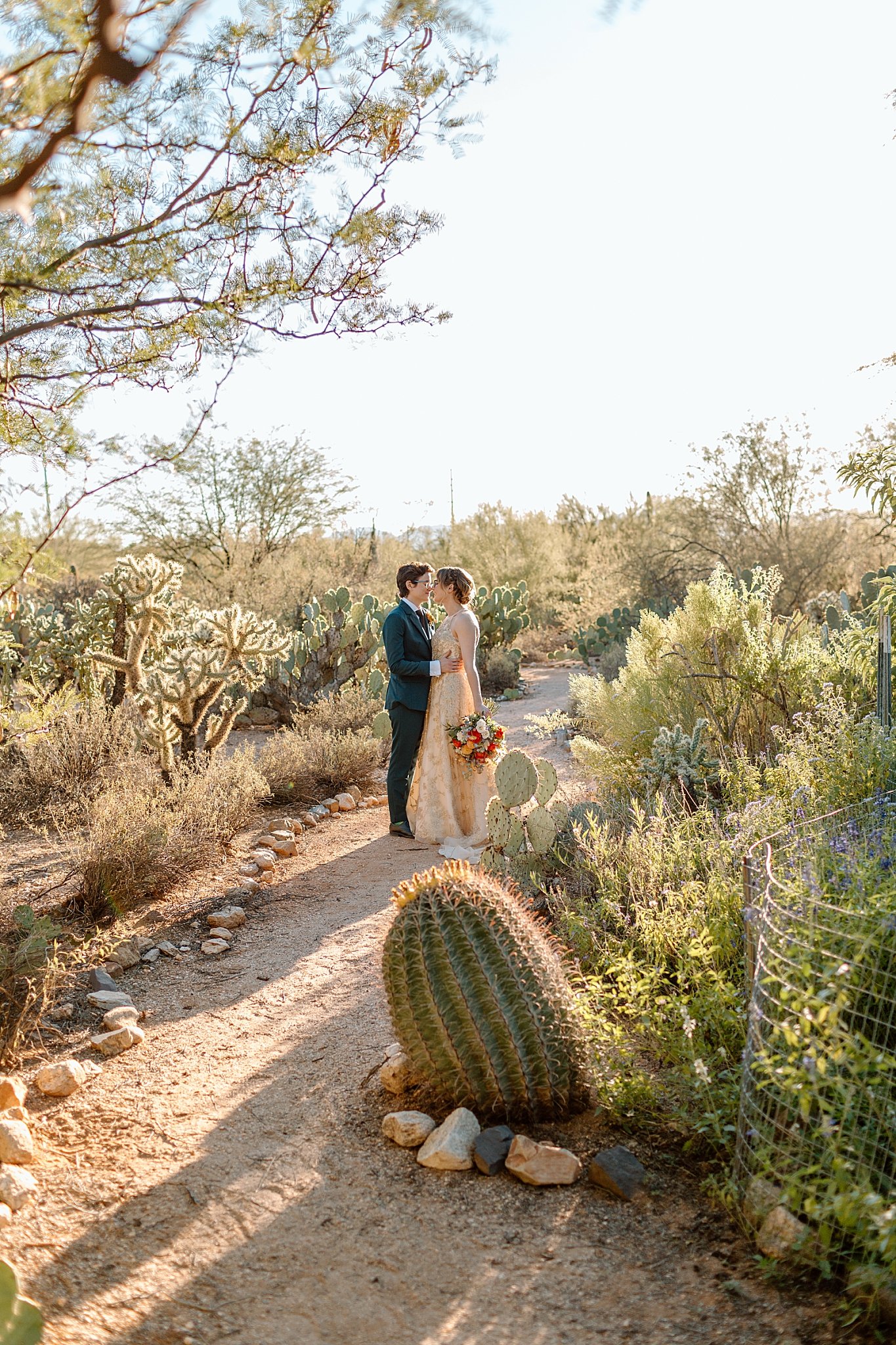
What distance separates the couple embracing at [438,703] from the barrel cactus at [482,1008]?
142 inches

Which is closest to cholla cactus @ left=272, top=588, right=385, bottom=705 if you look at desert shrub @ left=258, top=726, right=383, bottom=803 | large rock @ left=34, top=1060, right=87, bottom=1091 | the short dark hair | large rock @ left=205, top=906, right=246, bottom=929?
desert shrub @ left=258, top=726, right=383, bottom=803

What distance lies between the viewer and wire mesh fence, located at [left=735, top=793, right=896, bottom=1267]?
2.26 m

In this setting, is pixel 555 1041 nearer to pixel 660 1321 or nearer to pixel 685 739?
pixel 660 1321

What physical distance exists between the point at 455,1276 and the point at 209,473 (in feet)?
60.4

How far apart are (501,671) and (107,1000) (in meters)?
Result: 10.8

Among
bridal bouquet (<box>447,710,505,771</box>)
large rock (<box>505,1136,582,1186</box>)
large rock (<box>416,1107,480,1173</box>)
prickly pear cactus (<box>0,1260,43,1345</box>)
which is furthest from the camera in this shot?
bridal bouquet (<box>447,710,505,771</box>)

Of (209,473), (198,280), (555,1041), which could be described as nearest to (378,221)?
(198,280)

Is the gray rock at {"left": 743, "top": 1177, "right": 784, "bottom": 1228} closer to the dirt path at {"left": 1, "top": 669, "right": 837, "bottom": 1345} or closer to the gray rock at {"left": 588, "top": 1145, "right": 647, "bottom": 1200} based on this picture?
the dirt path at {"left": 1, "top": 669, "right": 837, "bottom": 1345}

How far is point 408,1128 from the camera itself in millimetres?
3170

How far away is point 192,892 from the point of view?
5.91 m

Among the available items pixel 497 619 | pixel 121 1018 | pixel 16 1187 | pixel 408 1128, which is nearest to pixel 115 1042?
pixel 121 1018

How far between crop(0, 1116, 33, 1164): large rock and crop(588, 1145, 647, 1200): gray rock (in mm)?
1731

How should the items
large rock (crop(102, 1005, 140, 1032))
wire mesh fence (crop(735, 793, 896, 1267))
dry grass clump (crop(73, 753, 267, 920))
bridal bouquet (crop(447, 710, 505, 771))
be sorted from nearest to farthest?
1. wire mesh fence (crop(735, 793, 896, 1267))
2. large rock (crop(102, 1005, 140, 1032))
3. dry grass clump (crop(73, 753, 267, 920))
4. bridal bouquet (crop(447, 710, 505, 771))

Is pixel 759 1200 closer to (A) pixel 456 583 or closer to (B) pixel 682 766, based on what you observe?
(B) pixel 682 766
